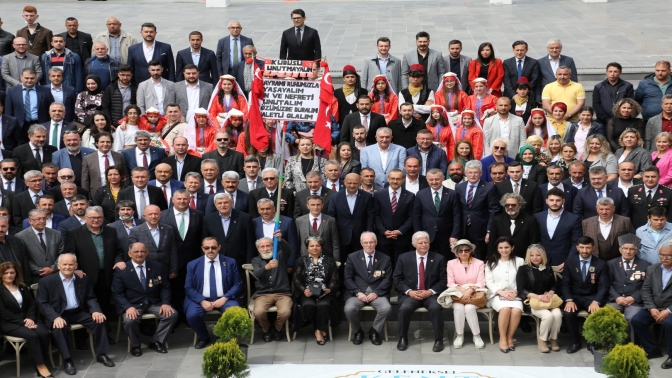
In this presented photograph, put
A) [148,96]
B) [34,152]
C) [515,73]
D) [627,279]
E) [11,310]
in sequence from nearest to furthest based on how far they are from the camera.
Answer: [11,310]
[627,279]
[34,152]
[148,96]
[515,73]

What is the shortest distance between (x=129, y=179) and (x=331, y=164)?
113 inches

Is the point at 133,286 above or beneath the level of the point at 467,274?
beneath

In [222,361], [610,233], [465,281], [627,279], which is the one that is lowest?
[222,361]

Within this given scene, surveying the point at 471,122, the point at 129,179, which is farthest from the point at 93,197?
the point at 471,122

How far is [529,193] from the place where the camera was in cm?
1487

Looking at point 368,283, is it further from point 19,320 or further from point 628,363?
point 19,320

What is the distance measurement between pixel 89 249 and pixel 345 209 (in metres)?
3.33

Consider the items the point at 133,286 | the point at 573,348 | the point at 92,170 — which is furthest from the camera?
the point at 92,170

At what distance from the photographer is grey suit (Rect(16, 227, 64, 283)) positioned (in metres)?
13.9

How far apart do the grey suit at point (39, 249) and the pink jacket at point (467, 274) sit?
4.94m

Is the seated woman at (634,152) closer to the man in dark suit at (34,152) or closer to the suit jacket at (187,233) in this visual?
the suit jacket at (187,233)

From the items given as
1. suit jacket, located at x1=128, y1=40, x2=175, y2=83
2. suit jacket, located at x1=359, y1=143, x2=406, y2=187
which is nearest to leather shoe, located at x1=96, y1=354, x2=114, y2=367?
suit jacket, located at x1=359, y1=143, x2=406, y2=187

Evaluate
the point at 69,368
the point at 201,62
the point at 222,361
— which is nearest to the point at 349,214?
the point at 222,361

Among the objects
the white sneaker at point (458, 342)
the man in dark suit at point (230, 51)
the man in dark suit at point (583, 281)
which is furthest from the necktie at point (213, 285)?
the man in dark suit at point (230, 51)
